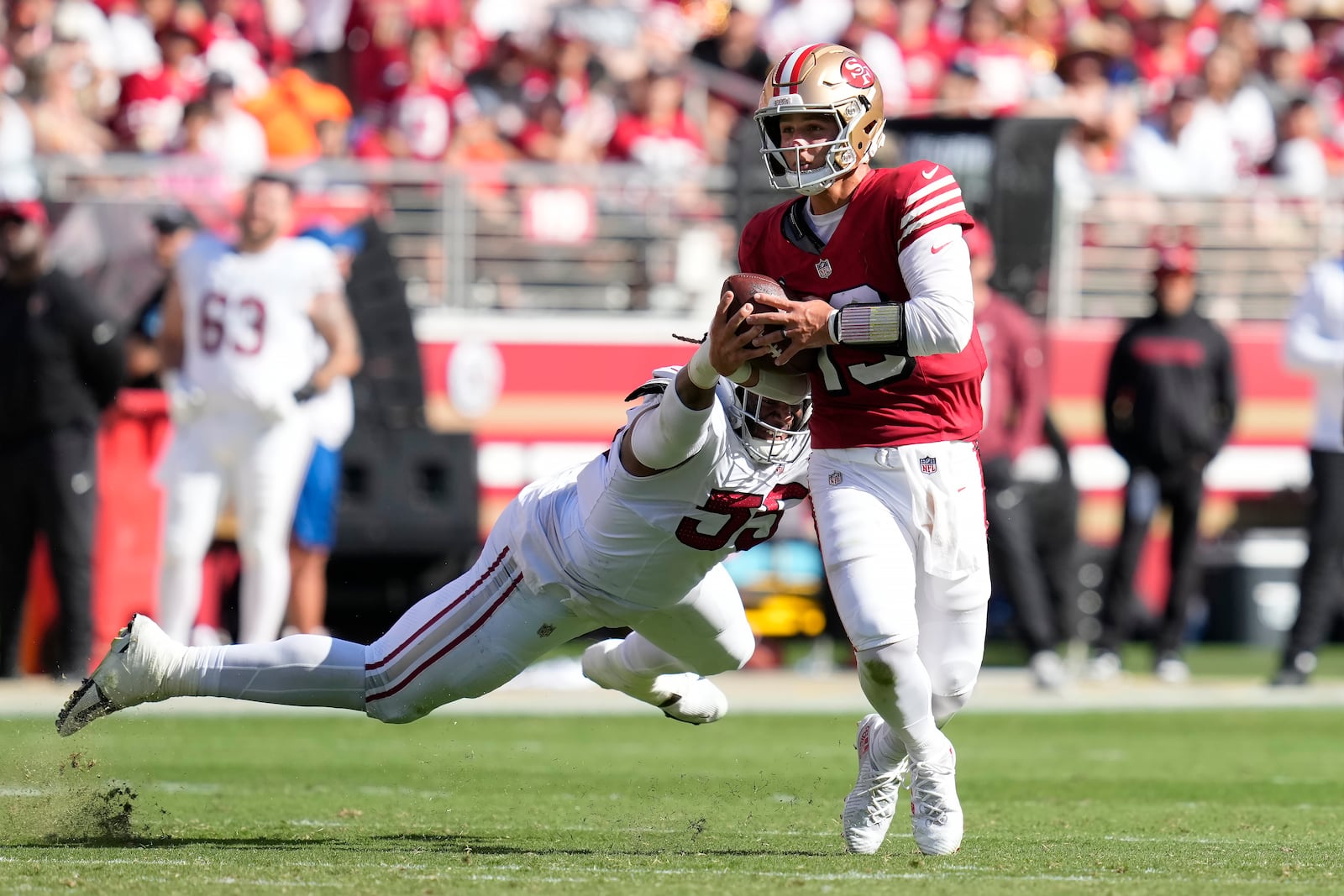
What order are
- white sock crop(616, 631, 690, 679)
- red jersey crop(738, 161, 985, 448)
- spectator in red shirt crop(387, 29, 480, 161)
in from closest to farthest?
red jersey crop(738, 161, 985, 448), white sock crop(616, 631, 690, 679), spectator in red shirt crop(387, 29, 480, 161)

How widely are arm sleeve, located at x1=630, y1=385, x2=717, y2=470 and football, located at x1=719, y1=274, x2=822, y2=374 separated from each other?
18cm

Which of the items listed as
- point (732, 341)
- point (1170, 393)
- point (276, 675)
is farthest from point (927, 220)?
point (1170, 393)

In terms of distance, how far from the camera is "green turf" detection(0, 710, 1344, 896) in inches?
189

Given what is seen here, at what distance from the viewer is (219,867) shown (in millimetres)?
4891

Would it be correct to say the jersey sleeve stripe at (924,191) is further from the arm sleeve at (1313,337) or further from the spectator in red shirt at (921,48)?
the spectator in red shirt at (921,48)

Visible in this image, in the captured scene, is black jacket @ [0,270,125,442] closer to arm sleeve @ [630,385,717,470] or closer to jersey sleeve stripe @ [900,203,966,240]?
arm sleeve @ [630,385,717,470]

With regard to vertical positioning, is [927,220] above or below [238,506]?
above

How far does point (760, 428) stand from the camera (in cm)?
521

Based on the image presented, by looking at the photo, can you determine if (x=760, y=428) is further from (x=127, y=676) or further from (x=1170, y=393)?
(x=1170, y=393)

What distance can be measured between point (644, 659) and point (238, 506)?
4.35 m

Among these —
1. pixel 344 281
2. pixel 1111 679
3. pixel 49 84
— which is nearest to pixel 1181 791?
pixel 1111 679

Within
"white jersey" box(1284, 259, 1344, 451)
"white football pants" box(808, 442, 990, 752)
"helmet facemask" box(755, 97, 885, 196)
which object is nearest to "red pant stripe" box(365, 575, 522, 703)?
"white football pants" box(808, 442, 990, 752)

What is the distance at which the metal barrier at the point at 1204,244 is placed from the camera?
13.4 meters

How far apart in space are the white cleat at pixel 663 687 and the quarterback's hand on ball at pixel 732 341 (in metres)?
1.31
